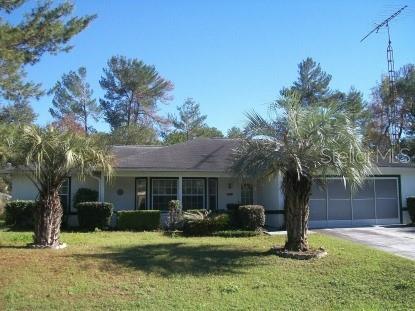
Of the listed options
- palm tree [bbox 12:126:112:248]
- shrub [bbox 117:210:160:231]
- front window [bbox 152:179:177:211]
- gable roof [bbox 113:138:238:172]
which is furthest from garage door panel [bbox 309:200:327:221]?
palm tree [bbox 12:126:112:248]

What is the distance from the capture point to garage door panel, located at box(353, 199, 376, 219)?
72.7ft

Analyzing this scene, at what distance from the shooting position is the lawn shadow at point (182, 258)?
474 inches

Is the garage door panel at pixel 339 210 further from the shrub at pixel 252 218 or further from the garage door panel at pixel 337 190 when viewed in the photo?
the shrub at pixel 252 218

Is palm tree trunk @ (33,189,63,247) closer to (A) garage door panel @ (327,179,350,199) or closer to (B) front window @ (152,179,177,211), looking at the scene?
(B) front window @ (152,179,177,211)

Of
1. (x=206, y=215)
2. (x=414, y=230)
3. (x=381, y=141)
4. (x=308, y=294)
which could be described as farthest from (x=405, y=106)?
(x=308, y=294)

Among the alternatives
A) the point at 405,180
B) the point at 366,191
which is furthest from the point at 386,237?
the point at 405,180

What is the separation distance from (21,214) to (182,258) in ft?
37.8

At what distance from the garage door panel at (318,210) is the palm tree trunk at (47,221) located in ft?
36.7

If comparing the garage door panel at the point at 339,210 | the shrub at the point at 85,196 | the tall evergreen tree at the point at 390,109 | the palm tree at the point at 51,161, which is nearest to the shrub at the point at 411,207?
the garage door panel at the point at 339,210

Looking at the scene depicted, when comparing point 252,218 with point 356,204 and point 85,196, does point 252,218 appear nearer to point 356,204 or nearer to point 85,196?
point 356,204

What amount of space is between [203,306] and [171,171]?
40.9 feet

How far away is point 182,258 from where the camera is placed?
13.2 meters

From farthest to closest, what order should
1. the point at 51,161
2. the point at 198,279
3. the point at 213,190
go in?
the point at 213,190 → the point at 51,161 → the point at 198,279

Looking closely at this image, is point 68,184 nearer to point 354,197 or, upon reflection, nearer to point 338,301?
point 354,197
